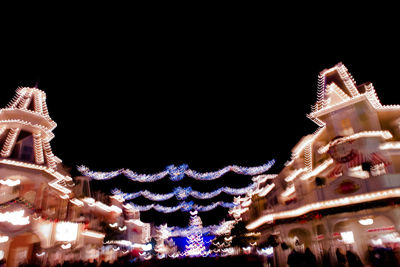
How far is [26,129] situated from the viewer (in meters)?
19.2

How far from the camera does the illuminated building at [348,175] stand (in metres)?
14.8

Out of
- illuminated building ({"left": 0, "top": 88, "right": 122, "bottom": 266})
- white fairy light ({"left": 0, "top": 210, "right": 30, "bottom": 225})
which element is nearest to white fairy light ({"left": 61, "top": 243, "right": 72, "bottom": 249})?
illuminated building ({"left": 0, "top": 88, "right": 122, "bottom": 266})

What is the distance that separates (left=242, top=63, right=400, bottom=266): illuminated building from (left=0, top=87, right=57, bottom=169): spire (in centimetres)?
1624

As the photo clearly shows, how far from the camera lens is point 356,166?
16.6 meters

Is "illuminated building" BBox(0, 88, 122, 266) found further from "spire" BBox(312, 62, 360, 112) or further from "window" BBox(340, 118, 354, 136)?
"window" BBox(340, 118, 354, 136)

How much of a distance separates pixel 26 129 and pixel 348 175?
19786 millimetres

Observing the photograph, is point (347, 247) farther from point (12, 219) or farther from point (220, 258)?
point (12, 219)

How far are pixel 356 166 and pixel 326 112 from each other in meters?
3.86

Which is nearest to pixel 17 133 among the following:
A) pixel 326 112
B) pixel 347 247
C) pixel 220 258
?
pixel 220 258

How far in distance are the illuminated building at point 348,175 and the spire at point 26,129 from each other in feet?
53.3

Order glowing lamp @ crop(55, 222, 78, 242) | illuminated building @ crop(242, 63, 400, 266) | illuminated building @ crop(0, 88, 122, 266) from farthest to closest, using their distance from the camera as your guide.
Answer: glowing lamp @ crop(55, 222, 78, 242)
illuminated building @ crop(0, 88, 122, 266)
illuminated building @ crop(242, 63, 400, 266)

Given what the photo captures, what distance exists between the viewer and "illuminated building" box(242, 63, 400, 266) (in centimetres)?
1482

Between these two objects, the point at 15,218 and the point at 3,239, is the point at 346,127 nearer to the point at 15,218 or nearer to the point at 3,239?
the point at 15,218

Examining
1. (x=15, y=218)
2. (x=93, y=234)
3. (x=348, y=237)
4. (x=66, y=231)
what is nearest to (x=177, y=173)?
(x=66, y=231)
